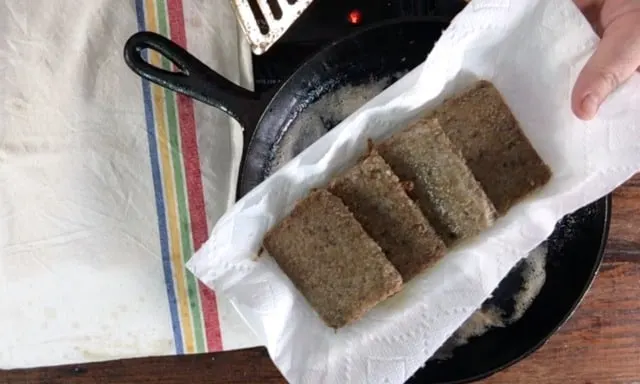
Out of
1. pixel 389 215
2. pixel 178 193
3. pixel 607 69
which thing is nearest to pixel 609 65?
pixel 607 69

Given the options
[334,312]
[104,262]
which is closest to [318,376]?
[334,312]

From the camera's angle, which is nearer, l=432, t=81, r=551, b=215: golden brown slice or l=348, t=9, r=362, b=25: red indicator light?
l=432, t=81, r=551, b=215: golden brown slice

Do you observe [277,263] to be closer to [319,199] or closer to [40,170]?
[319,199]

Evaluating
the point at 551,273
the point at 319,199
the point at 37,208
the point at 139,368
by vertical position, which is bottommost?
the point at 551,273

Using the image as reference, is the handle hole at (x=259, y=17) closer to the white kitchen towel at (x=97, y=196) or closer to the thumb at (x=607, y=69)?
the white kitchen towel at (x=97, y=196)

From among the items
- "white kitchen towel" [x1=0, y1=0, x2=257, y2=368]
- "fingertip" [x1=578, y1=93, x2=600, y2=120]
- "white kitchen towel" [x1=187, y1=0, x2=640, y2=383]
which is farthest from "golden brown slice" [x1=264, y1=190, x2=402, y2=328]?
"fingertip" [x1=578, y1=93, x2=600, y2=120]

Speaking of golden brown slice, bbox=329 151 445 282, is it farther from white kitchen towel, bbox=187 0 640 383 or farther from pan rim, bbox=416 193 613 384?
pan rim, bbox=416 193 613 384

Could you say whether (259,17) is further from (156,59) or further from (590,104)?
(590,104)
